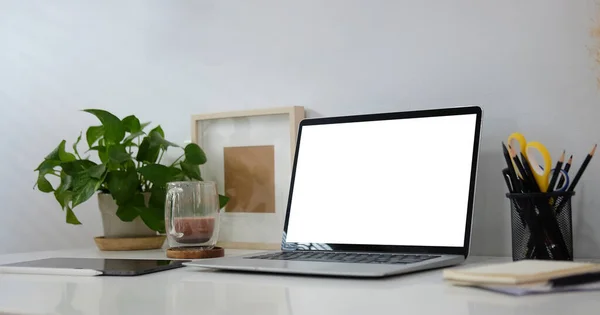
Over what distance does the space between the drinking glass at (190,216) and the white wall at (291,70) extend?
27 cm

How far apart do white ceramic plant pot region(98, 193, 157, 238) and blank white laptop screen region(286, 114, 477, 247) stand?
1.37 feet

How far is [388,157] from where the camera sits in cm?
126

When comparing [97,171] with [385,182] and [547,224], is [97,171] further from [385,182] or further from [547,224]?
[547,224]

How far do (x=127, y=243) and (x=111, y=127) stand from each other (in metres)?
0.24

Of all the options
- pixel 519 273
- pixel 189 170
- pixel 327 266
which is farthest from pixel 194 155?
pixel 519 273

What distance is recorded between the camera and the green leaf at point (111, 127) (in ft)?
4.96

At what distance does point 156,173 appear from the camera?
1.49 m

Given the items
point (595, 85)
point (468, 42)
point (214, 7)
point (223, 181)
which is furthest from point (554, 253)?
point (214, 7)

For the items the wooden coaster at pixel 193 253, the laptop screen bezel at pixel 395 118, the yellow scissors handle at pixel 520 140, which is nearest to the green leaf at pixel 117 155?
the wooden coaster at pixel 193 253

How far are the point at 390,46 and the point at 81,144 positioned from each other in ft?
2.85

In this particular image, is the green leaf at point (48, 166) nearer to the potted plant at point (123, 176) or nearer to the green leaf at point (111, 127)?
the potted plant at point (123, 176)

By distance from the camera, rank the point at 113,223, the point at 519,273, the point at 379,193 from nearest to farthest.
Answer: the point at 519,273
the point at 379,193
the point at 113,223

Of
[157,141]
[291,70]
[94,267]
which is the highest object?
[291,70]

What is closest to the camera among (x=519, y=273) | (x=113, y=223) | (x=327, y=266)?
(x=519, y=273)
